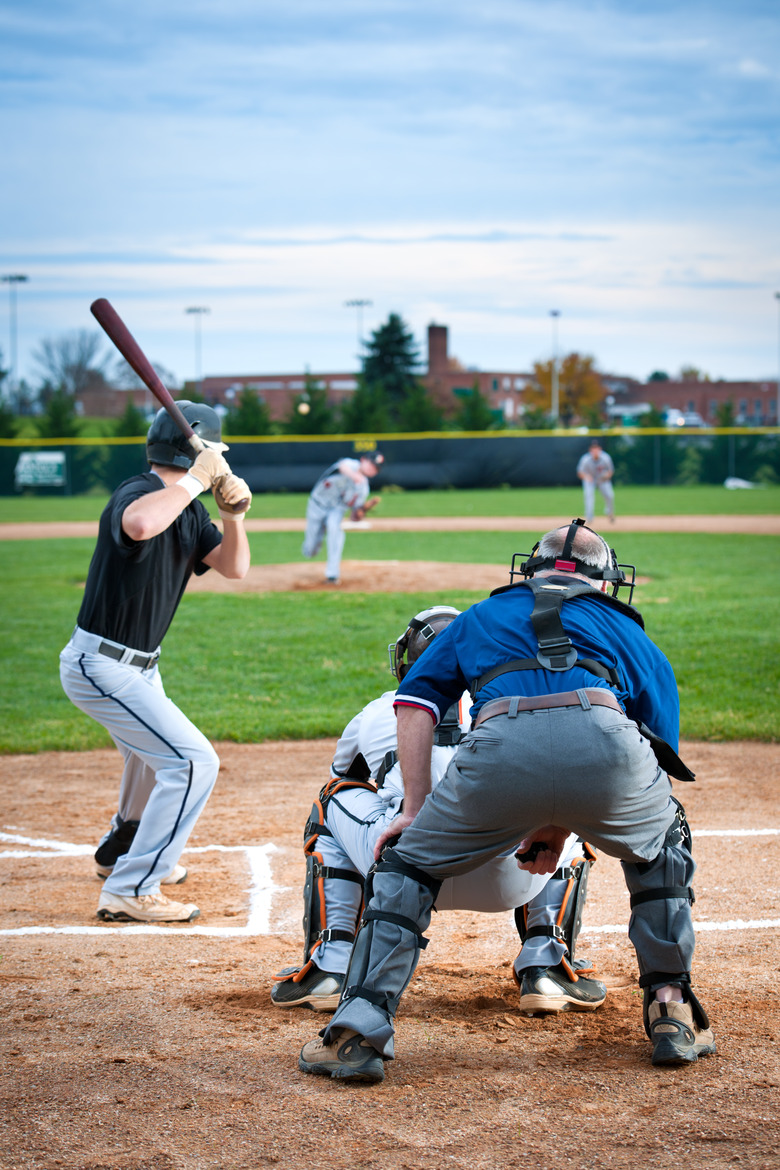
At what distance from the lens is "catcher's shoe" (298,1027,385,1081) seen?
288 centimetres

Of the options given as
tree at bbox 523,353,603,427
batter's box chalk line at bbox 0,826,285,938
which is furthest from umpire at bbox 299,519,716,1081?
tree at bbox 523,353,603,427

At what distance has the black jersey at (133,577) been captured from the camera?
14.2 feet

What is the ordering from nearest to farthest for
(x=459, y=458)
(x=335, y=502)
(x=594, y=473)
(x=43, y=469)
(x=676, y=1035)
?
1. (x=676, y=1035)
2. (x=335, y=502)
3. (x=594, y=473)
4. (x=43, y=469)
5. (x=459, y=458)

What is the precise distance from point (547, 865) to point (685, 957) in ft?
1.57

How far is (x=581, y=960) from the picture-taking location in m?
3.74

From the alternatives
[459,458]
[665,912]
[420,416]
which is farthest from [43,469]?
[665,912]

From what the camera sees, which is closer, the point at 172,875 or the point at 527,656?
the point at 527,656

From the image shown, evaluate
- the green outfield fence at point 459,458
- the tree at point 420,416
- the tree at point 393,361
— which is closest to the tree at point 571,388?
the tree at point 393,361

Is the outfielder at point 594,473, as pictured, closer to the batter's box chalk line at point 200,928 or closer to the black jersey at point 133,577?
the batter's box chalk line at point 200,928

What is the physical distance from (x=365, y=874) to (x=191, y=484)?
1.78 metres

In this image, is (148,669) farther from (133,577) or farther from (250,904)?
(250,904)

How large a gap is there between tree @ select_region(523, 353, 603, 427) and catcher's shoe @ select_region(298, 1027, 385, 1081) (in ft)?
256

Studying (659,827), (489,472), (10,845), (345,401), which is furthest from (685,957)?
(345,401)

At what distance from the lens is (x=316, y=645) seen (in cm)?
1105
